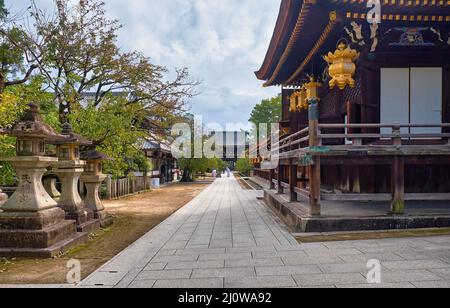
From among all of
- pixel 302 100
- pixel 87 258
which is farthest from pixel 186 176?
pixel 87 258

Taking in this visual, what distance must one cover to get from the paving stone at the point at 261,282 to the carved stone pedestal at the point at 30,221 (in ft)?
13.5

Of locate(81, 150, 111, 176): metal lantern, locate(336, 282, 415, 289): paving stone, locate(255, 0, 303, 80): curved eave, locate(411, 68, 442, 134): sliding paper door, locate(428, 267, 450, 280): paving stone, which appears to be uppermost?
locate(255, 0, 303, 80): curved eave

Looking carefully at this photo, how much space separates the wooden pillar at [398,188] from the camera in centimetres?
746

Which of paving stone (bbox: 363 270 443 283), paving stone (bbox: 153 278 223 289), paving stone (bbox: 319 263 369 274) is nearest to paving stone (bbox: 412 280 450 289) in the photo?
paving stone (bbox: 363 270 443 283)

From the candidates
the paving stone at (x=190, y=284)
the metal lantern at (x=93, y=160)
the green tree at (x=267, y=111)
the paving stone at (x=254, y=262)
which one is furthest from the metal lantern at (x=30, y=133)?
the green tree at (x=267, y=111)

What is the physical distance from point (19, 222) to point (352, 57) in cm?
837

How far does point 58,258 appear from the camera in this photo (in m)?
6.64

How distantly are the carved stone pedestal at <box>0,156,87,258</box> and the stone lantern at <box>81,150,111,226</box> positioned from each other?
117 inches

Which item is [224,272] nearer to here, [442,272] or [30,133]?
[442,272]

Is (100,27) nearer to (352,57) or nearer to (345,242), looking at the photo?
(352,57)

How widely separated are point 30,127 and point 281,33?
6961 mm

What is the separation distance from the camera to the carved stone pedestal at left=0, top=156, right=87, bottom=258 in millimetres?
6789

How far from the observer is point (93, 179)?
35.2ft

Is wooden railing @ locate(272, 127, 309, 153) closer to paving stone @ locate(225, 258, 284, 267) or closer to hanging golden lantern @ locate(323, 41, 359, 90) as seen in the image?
hanging golden lantern @ locate(323, 41, 359, 90)
